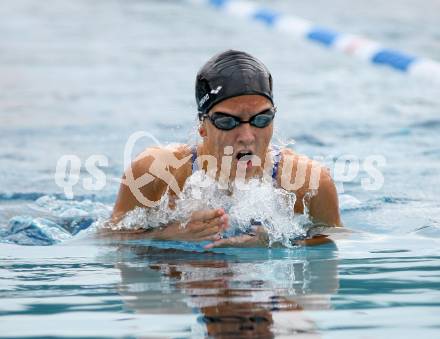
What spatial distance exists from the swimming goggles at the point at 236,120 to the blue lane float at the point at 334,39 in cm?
622

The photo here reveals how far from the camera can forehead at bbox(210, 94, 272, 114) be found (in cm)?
429

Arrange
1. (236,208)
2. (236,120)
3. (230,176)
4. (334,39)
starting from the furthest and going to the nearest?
(334,39), (236,208), (230,176), (236,120)

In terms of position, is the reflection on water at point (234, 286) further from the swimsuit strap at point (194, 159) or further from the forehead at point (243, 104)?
the forehead at point (243, 104)

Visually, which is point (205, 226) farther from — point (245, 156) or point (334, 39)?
point (334, 39)

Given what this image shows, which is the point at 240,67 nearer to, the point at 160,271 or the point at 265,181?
the point at 265,181

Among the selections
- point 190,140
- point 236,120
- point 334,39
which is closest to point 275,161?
point 190,140

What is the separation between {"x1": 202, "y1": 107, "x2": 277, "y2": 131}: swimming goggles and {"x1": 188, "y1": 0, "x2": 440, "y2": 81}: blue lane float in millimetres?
6220

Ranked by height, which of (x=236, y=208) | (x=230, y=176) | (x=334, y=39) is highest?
(x=334, y=39)

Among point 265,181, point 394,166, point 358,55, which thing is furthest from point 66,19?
point 265,181

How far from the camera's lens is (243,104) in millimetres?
4305

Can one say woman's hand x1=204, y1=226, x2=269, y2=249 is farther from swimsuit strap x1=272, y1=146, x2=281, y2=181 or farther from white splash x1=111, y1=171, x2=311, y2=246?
swimsuit strap x1=272, y1=146, x2=281, y2=181

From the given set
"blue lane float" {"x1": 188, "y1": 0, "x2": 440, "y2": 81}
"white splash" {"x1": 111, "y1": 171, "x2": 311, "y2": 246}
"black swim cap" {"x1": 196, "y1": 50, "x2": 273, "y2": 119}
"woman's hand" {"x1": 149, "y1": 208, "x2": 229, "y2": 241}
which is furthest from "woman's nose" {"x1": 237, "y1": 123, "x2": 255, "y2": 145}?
"blue lane float" {"x1": 188, "y1": 0, "x2": 440, "y2": 81}

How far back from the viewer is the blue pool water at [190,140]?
341 centimetres

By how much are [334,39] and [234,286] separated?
910 centimetres
